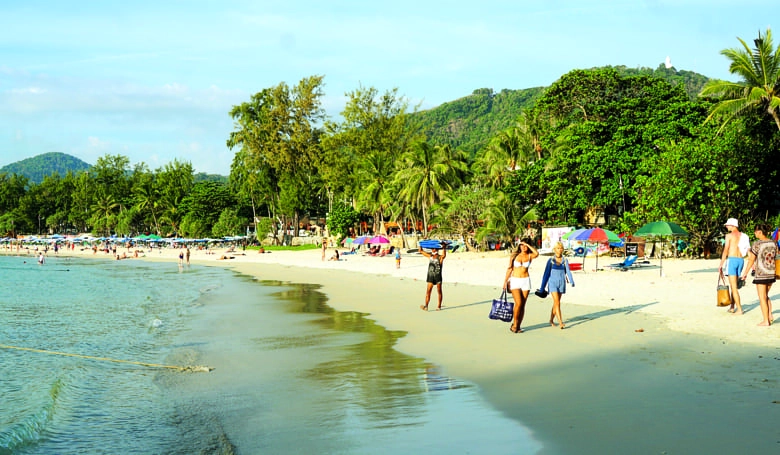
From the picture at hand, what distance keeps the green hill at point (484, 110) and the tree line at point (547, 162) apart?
4323cm

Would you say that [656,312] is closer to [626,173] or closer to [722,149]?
[722,149]

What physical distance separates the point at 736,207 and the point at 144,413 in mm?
27990

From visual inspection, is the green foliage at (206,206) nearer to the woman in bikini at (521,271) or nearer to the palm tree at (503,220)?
the palm tree at (503,220)

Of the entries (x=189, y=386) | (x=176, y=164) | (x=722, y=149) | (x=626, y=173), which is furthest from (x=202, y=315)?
(x=176, y=164)

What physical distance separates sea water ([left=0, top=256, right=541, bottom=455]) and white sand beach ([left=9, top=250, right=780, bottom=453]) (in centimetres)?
56

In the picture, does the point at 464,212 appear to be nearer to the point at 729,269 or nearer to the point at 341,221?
the point at 341,221

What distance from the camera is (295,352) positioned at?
1059 centimetres

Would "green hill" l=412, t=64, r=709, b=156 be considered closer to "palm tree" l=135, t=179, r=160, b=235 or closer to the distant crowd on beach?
"palm tree" l=135, t=179, r=160, b=235

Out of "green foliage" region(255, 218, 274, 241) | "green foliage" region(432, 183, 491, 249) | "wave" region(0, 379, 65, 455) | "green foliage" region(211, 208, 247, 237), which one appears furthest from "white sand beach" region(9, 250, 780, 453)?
"green foliage" region(211, 208, 247, 237)

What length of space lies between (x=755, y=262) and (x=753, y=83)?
20423mm

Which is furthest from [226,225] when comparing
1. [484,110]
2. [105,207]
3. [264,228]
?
[484,110]

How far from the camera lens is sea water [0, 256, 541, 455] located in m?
5.77

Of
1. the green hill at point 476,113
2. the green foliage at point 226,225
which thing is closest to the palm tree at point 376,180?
the green foliage at point 226,225

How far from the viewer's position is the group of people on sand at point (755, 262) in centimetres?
981
